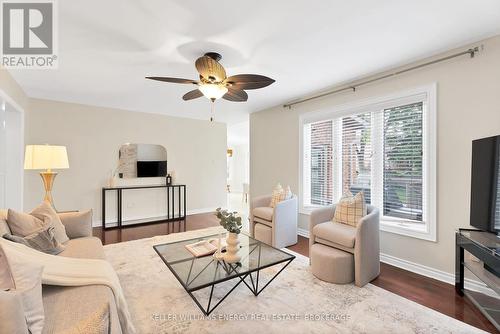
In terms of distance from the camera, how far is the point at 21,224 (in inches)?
78.4

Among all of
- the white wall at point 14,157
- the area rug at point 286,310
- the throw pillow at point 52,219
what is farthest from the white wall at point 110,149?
the area rug at point 286,310

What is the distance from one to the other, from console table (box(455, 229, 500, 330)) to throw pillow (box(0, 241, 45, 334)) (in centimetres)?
283

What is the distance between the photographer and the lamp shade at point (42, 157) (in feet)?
9.14

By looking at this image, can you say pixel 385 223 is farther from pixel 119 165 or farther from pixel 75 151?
pixel 75 151

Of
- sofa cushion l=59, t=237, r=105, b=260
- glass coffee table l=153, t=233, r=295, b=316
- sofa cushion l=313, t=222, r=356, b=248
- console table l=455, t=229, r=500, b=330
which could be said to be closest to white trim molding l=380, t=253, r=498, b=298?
console table l=455, t=229, r=500, b=330

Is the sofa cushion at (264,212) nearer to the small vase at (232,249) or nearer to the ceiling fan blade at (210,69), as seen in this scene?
the small vase at (232,249)

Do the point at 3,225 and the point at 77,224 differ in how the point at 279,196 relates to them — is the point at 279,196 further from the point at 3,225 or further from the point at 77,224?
the point at 3,225

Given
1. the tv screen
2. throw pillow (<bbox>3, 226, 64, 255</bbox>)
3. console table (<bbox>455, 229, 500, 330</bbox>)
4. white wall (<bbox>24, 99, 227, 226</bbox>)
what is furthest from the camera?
the tv screen

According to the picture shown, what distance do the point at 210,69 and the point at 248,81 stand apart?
0.39 metres

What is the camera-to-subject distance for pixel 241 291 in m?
2.26

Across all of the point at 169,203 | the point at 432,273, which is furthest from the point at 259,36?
the point at 169,203

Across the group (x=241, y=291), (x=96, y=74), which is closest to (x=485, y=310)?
(x=241, y=291)

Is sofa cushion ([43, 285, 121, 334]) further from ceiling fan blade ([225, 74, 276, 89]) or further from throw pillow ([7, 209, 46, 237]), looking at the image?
ceiling fan blade ([225, 74, 276, 89])

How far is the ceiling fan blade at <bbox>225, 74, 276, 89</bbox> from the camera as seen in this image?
7.44 ft
